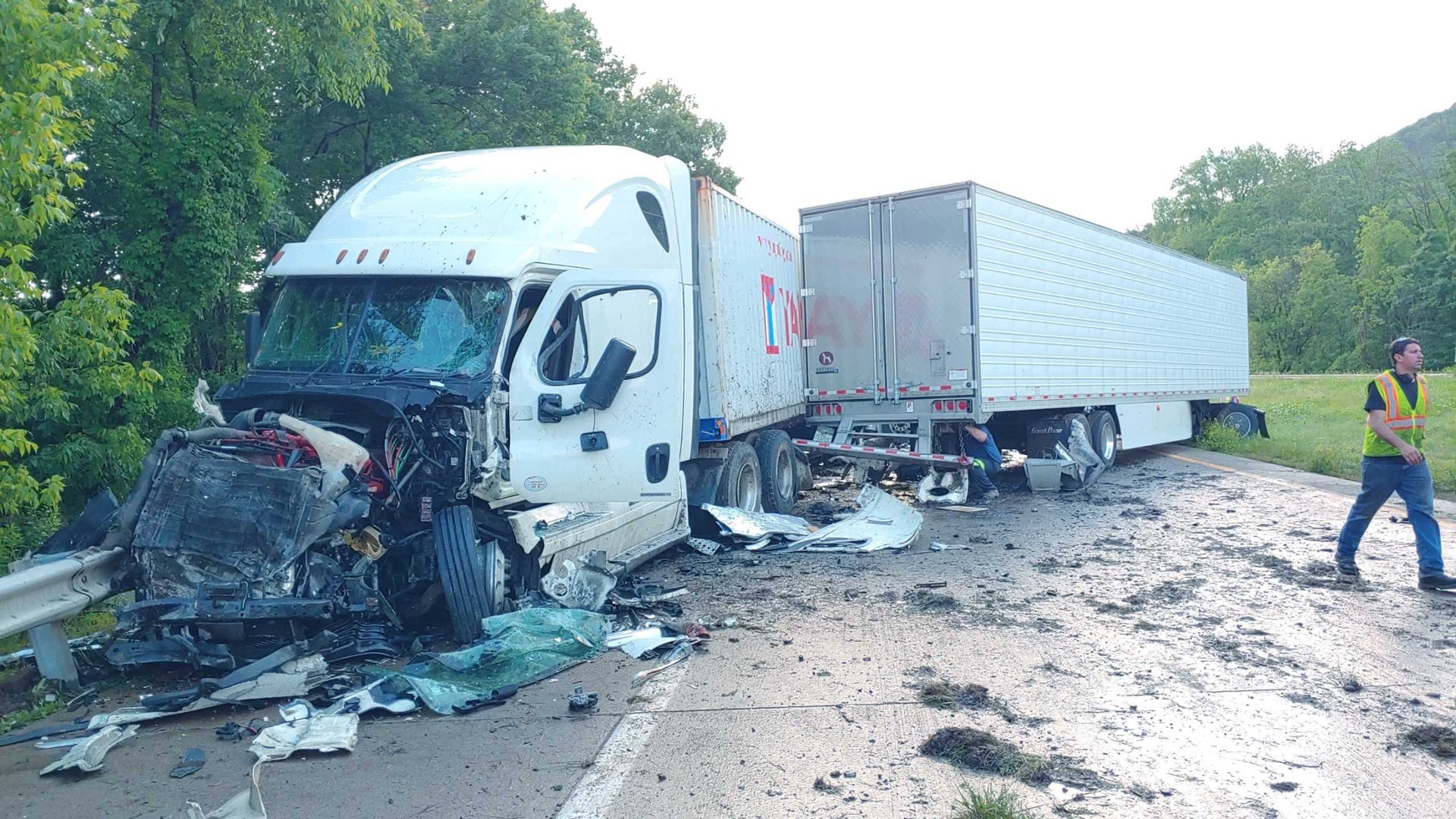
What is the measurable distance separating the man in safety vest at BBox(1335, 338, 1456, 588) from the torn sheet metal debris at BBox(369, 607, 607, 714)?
5.70 m

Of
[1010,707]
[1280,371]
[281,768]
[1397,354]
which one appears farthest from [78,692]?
[1280,371]

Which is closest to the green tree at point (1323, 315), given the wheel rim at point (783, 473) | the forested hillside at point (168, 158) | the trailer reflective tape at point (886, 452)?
the trailer reflective tape at point (886, 452)

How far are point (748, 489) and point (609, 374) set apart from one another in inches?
185

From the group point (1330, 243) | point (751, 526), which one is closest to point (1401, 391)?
point (751, 526)

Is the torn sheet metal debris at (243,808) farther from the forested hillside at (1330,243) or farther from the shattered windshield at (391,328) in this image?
the forested hillside at (1330,243)

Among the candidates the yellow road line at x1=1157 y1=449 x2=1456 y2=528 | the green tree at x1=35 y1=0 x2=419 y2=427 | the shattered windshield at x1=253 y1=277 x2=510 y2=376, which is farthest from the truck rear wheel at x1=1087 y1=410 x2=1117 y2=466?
the shattered windshield at x1=253 y1=277 x2=510 y2=376

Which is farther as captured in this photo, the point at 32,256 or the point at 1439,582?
the point at 1439,582

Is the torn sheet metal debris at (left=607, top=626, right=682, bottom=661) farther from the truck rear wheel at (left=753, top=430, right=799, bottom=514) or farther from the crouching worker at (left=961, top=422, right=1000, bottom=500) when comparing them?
the crouching worker at (left=961, top=422, right=1000, bottom=500)

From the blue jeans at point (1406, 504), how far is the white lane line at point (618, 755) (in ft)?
17.6

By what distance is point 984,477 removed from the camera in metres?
13.2

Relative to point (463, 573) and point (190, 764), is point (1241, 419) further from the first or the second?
point (190, 764)

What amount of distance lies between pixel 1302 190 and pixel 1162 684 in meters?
106

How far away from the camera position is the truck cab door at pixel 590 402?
261 inches

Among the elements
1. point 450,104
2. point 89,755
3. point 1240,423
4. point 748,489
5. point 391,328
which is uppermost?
point 450,104
